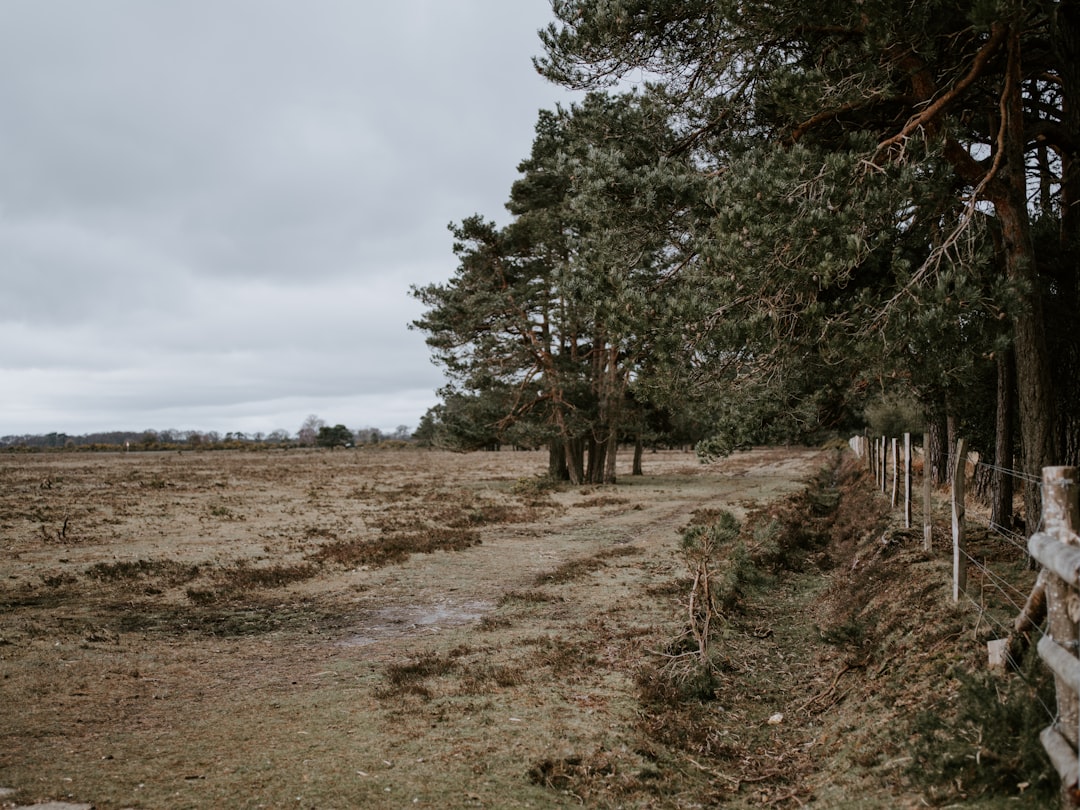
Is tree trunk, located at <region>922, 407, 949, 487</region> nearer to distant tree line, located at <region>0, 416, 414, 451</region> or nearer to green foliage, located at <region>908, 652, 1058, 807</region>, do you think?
green foliage, located at <region>908, 652, 1058, 807</region>

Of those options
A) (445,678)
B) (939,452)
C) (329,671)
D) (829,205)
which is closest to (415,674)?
(445,678)

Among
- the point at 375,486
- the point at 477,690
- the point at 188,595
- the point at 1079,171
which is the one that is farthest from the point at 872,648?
the point at 375,486

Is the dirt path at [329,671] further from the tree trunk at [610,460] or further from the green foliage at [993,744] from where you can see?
the tree trunk at [610,460]

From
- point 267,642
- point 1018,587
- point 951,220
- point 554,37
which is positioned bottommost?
point 267,642

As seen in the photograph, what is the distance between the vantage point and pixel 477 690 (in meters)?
6.73

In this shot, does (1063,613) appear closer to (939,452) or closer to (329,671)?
(329,671)

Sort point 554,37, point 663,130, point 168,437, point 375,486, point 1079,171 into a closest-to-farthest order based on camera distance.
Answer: point 1079,171, point 554,37, point 663,130, point 375,486, point 168,437

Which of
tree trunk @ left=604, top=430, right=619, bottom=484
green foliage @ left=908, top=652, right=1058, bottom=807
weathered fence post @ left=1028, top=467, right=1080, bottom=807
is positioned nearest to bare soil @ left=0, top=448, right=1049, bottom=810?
green foliage @ left=908, top=652, right=1058, bottom=807

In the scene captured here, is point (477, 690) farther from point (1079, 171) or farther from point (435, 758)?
point (1079, 171)

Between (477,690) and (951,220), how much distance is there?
773 centimetres

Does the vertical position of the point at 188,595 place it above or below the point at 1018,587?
below

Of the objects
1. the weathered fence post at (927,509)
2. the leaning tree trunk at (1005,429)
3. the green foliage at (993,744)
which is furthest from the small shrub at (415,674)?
the leaning tree trunk at (1005,429)

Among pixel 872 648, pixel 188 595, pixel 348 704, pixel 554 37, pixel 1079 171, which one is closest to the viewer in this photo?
pixel 348 704

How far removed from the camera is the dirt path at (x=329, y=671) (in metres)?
4.91
